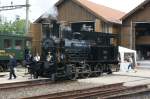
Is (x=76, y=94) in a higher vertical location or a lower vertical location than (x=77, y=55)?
lower

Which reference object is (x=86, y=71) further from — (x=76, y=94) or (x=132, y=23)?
(x=132, y=23)

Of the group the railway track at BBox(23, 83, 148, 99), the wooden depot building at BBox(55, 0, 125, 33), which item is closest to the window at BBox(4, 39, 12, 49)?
the wooden depot building at BBox(55, 0, 125, 33)

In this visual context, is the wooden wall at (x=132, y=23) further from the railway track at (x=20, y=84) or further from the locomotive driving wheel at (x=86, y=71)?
the railway track at (x=20, y=84)

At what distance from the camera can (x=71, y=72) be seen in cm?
2483

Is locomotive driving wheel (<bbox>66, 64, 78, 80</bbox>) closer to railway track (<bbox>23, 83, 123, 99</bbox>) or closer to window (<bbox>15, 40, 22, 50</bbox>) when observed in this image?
railway track (<bbox>23, 83, 123, 99</bbox>)

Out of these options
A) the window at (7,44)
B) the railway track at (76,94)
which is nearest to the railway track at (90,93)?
the railway track at (76,94)

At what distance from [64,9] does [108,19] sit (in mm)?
6759

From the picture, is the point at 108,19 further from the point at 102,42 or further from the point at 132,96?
the point at 132,96

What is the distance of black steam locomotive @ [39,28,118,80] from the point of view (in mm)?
24655

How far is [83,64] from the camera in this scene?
2652cm

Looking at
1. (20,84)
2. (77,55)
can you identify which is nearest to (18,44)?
(77,55)

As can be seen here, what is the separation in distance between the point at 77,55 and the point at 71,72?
1.83 meters

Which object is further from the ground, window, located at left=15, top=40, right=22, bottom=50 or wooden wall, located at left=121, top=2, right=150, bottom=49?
wooden wall, located at left=121, top=2, right=150, bottom=49

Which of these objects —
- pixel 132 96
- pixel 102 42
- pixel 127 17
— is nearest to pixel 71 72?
pixel 102 42
